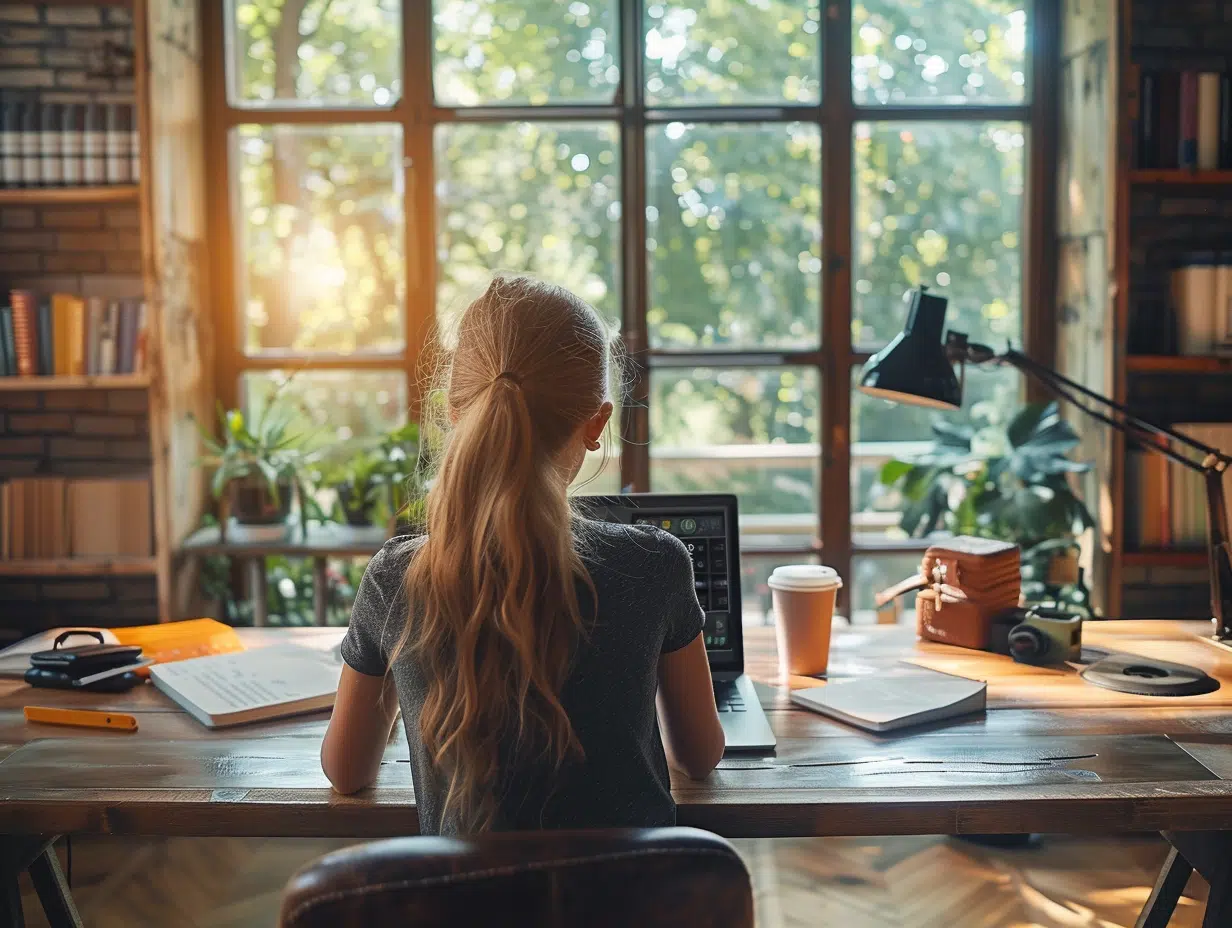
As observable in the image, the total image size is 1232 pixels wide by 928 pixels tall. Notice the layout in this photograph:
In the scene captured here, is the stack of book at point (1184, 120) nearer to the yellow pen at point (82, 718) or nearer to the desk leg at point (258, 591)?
the desk leg at point (258, 591)

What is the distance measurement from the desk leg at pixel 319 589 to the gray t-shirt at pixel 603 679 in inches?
79.6

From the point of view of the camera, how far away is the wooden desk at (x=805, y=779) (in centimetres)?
140

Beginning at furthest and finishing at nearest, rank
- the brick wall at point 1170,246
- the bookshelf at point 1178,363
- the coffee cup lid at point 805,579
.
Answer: the brick wall at point 1170,246
the bookshelf at point 1178,363
the coffee cup lid at point 805,579

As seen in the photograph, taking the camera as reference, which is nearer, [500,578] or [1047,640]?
[500,578]

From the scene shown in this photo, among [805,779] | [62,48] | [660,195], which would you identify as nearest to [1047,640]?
[805,779]

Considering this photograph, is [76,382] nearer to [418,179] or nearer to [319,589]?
[319,589]

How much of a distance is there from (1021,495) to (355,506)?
1807 mm

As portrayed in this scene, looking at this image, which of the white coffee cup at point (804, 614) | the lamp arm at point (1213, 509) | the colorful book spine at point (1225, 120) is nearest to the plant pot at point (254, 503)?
the white coffee cup at point (804, 614)

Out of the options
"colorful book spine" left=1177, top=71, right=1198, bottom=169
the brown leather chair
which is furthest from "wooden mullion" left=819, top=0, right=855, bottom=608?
the brown leather chair

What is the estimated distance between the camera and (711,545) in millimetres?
1881

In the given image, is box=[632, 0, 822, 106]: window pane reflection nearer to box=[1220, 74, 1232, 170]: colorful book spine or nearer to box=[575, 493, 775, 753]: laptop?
box=[1220, 74, 1232, 170]: colorful book spine

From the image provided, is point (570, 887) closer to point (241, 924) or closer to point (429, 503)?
point (429, 503)

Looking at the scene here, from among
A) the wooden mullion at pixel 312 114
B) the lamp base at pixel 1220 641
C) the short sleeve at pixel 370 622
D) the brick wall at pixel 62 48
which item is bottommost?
the lamp base at pixel 1220 641

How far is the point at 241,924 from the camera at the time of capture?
8.34ft
